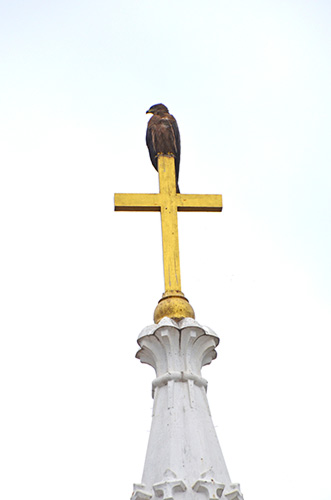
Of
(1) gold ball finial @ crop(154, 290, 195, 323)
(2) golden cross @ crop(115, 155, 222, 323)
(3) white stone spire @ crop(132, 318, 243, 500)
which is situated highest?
(2) golden cross @ crop(115, 155, 222, 323)

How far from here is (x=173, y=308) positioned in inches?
250

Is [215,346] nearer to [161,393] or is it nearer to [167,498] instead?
[161,393]

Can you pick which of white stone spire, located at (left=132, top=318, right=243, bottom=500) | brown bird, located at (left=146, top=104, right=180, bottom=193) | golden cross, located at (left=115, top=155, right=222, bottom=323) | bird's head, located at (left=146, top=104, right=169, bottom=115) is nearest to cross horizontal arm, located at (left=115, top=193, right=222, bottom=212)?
golden cross, located at (left=115, top=155, right=222, bottom=323)

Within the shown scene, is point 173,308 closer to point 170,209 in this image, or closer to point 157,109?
point 170,209

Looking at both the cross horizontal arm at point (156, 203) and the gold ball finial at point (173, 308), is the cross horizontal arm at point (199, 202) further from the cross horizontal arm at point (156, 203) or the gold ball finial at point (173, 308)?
the gold ball finial at point (173, 308)

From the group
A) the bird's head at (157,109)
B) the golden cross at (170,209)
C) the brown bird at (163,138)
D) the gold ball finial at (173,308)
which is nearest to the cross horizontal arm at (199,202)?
the golden cross at (170,209)

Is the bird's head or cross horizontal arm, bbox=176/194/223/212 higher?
the bird's head

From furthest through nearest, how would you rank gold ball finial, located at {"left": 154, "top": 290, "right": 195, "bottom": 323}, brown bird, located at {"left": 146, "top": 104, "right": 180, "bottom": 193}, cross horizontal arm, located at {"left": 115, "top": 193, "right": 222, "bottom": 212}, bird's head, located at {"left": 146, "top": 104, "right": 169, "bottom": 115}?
bird's head, located at {"left": 146, "top": 104, "right": 169, "bottom": 115} → brown bird, located at {"left": 146, "top": 104, "right": 180, "bottom": 193} → cross horizontal arm, located at {"left": 115, "top": 193, "right": 222, "bottom": 212} → gold ball finial, located at {"left": 154, "top": 290, "right": 195, "bottom": 323}

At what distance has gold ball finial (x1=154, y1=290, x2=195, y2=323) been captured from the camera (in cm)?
633

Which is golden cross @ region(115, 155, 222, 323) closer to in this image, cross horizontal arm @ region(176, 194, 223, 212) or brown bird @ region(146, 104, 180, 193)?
cross horizontal arm @ region(176, 194, 223, 212)

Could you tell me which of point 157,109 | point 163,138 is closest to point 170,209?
point 163,138

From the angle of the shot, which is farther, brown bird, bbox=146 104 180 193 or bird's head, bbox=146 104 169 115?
bird's head, bbox=146 104 169 115

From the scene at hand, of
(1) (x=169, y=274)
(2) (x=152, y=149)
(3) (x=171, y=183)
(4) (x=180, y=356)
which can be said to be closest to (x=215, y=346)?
(4) (x=180, y=356)

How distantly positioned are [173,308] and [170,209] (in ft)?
3.67
